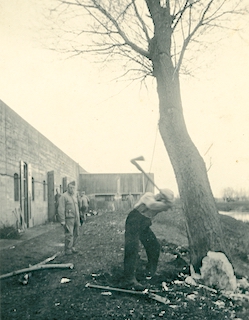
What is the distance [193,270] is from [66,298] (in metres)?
2.22

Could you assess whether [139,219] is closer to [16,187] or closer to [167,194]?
[167,194]

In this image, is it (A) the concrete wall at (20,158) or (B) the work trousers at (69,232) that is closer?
(B) the work trousers at (69,232)

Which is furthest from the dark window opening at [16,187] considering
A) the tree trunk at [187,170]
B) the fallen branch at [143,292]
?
the fallen branch at [143,292]

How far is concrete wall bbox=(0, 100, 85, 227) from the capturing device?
11.4m

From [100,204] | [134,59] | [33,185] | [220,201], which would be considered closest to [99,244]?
[134,59]

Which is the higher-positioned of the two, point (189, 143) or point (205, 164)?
point (189, 143)

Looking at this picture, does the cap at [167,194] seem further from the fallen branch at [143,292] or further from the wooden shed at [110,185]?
the wooden shed at [110,185]

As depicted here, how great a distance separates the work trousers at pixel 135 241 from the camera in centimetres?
535

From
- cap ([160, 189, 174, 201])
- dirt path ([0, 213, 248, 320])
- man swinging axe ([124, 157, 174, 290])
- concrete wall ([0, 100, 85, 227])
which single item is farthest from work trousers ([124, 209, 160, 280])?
concrete wall ([0, 100, 85, 227])

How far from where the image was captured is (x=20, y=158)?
526 inches

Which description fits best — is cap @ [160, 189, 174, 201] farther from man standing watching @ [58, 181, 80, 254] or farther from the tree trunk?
man standing watching @ [58, 181, 80, 254]

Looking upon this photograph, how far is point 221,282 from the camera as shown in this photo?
5254 mm

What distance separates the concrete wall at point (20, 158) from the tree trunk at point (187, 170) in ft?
22.4

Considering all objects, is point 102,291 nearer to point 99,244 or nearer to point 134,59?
point 99,244
